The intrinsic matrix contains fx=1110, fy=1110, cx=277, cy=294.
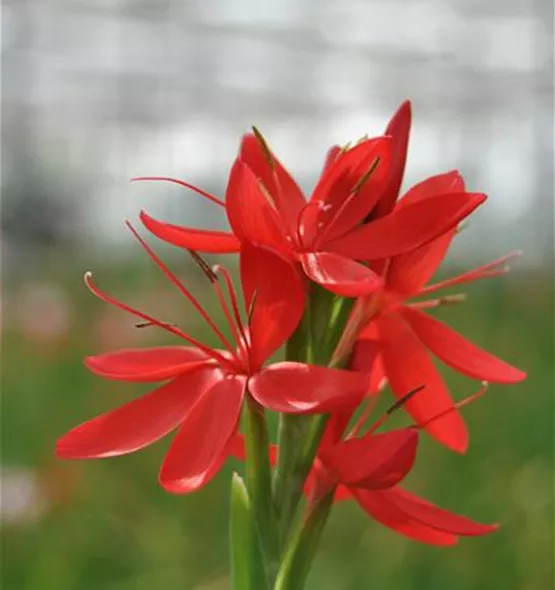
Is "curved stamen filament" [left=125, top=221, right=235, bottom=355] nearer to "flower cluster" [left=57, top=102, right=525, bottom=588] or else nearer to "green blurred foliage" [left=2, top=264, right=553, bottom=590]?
"flower cluster" [left=57, top=102, right=525, bottom=588]

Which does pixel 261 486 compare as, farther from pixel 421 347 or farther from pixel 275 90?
pixel 275 90

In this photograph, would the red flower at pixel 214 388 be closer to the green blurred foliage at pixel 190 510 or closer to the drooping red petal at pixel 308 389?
the drooping red petal at pixel 308 389

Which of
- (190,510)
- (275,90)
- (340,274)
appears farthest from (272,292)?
(275,90)

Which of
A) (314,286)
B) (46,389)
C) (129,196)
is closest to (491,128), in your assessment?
(129,196)

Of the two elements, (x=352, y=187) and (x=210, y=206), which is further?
(x=210, y=206)

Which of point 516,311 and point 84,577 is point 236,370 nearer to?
point 84,577

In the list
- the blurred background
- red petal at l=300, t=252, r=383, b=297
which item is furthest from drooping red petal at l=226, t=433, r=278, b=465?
the blurred background

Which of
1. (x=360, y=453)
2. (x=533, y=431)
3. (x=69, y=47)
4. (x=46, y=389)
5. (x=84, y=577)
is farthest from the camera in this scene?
(x=69, y=47)
